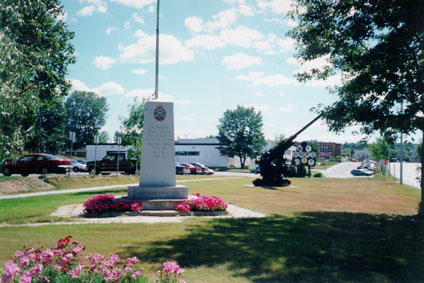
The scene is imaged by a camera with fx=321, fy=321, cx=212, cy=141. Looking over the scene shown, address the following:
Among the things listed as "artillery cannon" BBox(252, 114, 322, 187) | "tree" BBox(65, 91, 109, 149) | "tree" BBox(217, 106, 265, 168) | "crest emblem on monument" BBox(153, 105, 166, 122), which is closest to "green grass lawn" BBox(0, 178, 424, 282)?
"crest emblem on monument" BBox(153, 105, 166, 122)

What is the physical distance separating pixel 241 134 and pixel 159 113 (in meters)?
54.8

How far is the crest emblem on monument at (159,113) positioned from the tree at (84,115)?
2864 inches

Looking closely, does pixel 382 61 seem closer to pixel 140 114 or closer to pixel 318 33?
pixel 318 33

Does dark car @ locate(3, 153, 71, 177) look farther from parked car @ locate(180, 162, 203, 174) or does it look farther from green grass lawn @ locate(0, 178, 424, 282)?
parked car @ locate(180, 162, 203, 174)

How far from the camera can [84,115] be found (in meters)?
80.0

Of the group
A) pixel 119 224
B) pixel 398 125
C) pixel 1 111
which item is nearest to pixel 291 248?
pixel 119 224

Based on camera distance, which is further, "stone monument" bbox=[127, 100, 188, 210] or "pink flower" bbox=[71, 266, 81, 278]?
"stone monument" bbox=[127, 100, 188, 210]

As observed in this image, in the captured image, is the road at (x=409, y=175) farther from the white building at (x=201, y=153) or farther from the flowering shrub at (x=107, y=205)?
the white building at (x=201, y=153)

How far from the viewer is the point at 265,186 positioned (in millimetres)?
22984

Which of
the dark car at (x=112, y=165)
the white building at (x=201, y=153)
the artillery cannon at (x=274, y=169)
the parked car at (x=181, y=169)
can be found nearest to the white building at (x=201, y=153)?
the white building at (x=201, y=153)

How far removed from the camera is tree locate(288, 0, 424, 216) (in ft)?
30.9

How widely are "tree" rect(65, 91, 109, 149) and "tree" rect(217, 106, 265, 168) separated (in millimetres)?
33372

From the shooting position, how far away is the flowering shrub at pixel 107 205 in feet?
31.8

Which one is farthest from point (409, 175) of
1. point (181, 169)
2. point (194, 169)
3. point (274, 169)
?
point (274, 169)
